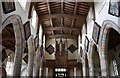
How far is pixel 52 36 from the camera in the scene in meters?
21.9

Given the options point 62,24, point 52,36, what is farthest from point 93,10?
point 52,36

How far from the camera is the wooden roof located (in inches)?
610

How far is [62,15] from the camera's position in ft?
55.4

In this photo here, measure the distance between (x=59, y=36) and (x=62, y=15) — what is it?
16.9 ft

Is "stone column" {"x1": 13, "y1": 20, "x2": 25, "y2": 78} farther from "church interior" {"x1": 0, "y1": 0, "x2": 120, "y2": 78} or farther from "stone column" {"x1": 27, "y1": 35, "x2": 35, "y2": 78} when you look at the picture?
"stone column" {"x1": 27, "y1": 35, "x2": 35, "y2": 78}

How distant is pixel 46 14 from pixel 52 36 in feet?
16.9

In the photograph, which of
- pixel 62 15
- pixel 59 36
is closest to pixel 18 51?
pixel 62 15

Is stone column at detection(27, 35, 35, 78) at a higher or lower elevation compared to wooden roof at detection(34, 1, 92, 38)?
lower

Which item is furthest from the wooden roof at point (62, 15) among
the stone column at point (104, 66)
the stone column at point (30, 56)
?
the stone column at point (104, 66)

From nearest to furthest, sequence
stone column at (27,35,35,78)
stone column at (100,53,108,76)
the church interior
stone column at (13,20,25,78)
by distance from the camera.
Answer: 1. stone column at (13,20,25,78)
2. the church interior
3. stone column at (100,53,108,76)
4. stone column at (27,35,35,78)

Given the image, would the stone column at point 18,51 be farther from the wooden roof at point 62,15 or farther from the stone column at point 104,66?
the wooden roof at point 62,15

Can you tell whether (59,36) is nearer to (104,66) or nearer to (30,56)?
(30,56)

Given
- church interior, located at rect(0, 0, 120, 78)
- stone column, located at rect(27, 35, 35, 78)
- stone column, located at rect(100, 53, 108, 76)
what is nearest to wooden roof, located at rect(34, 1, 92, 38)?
church interior, located at rect(0, 0, 120, 78)

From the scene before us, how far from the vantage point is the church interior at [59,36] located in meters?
10.1
